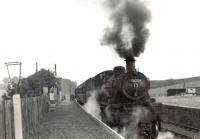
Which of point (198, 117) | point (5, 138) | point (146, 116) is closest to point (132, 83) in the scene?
point (146, 116)

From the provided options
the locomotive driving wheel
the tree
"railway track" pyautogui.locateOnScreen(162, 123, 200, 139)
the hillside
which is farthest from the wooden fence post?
the hillside

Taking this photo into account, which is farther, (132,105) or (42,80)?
(42,80)

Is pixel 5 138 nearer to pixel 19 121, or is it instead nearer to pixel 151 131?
pixel 19 121

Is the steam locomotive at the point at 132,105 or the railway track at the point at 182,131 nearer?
the steam locomotive at the point at 132,105

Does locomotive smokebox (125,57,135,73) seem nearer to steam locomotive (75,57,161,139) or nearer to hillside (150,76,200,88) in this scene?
steam locomotive (75,57,161,139)

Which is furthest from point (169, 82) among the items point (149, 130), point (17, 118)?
point (17, 118)

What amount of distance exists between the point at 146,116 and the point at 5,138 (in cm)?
730

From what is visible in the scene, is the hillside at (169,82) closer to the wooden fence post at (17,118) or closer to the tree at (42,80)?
Result: the tree at (42,80)

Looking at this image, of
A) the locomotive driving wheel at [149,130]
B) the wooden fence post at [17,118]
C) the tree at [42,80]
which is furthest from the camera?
the tree at [42,80]

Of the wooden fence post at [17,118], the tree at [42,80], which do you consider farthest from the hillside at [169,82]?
the wooden fence post at [17,118]

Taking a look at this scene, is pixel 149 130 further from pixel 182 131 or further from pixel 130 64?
pixel 182 131

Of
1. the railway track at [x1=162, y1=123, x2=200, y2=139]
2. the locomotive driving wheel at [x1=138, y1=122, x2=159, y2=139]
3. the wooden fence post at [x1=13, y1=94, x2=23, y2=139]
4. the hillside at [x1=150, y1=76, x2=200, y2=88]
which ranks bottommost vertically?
the railway track at [x1=162, y1=123, x2=200, y2=139]

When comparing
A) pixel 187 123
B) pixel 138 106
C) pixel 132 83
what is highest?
pixel 132 83

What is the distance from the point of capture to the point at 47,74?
188ft
